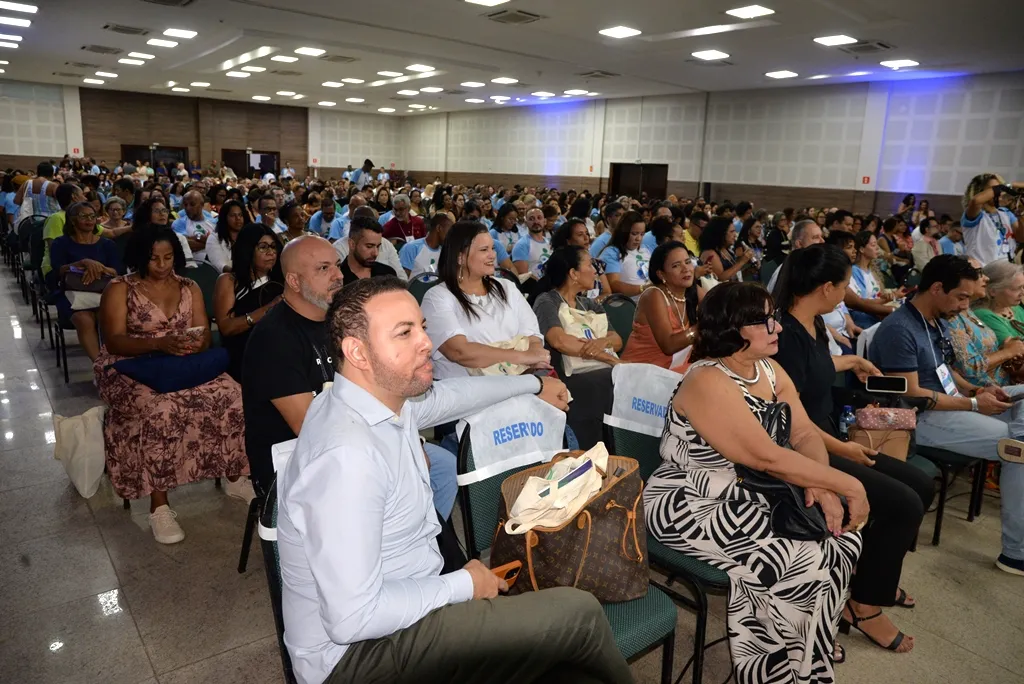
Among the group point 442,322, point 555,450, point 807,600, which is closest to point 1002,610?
point 807,600

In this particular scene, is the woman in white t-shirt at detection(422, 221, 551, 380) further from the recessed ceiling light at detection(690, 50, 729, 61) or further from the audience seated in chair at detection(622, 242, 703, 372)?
the recessed ceiling light at detection(690, 50, 729, 61)

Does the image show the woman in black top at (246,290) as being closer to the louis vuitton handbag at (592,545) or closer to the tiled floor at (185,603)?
the tiled floor at (185,603)

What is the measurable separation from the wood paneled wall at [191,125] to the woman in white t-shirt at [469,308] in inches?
964

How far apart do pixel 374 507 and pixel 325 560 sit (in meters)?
0.13

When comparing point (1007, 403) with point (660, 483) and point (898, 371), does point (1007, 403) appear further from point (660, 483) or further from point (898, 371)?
point (660, 483)

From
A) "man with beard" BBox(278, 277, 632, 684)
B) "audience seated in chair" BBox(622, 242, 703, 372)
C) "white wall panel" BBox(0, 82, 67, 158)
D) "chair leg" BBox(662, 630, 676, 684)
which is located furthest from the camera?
"white wall panel" BBox(0, 82, 67, 158)

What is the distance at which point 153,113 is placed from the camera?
76.5 feet

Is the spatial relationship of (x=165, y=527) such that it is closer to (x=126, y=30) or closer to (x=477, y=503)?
(x=477, y=503)

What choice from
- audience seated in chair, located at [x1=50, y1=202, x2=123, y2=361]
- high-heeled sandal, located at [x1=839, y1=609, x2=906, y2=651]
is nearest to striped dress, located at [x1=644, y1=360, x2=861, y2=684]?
high-heeled sandal, located at [x1=839, y1=609, x2=906, y2=651]

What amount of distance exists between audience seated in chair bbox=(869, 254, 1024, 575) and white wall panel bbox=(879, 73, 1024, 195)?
11651 mm

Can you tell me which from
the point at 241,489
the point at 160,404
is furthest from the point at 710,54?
the point at 160,404

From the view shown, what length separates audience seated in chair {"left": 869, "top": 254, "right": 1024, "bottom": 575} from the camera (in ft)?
10.3

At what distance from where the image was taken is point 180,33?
12000mm

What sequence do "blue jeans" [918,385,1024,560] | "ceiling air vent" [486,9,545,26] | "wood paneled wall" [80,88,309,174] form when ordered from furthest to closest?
1. "wood paneled wall" [80,88,309,174]
2. "ceiling air vent" [486,9,545,26]
3. "blue jeans" [918,385,1024,560]
